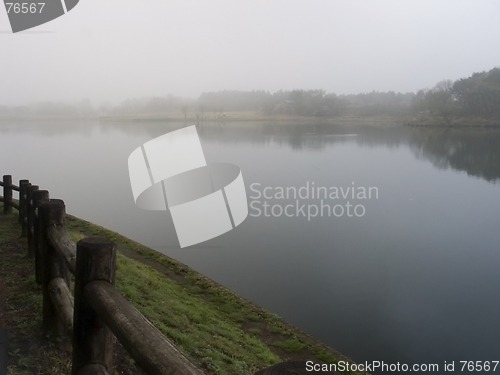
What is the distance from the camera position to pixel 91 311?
172 centimetres

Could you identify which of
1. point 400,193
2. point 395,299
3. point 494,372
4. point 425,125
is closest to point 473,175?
point 400,193

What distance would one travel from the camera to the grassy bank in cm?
294

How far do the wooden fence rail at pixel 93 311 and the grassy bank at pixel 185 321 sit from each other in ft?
1.10

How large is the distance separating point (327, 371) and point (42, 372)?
2.14 meters

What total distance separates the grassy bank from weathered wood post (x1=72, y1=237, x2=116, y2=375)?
92 cm

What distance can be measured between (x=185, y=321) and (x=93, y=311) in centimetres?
336

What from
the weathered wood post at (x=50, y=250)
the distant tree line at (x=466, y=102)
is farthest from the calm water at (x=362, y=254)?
the distant tree line at (x=466, y=102)

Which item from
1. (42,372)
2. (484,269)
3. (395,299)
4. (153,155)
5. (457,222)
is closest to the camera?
(42,372)

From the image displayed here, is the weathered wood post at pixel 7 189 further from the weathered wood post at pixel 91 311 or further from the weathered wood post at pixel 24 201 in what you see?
the weathered wood post at pixel 91 311

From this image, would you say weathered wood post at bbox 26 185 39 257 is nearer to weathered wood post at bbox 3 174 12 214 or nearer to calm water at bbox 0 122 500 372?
weathered wood post at bbox 3 174 12 214

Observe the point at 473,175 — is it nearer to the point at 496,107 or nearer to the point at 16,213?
the point at 16,213

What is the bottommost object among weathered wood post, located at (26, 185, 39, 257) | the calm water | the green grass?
the calm water

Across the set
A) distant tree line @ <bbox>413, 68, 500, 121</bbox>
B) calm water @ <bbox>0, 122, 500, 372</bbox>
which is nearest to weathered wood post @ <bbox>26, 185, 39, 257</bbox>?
calm water @ <bbox>0, 122, 500, 372</bbox>

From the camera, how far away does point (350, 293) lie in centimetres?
960
